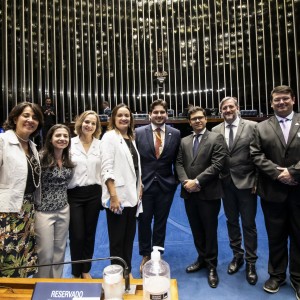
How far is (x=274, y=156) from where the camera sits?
2.10 meters

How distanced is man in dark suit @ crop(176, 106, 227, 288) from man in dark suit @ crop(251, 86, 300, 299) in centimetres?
34

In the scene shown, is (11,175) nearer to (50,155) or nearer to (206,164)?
(50,155)

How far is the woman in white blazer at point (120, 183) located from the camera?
203cm


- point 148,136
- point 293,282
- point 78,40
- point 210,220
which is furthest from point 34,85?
point 293,282

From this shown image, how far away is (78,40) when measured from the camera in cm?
1100

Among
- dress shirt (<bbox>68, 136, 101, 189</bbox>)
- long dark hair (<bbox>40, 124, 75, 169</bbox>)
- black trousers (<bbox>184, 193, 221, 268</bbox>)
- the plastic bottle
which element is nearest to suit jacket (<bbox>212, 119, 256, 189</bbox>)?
black trousers (<bbox>184, 193, 221, 268</bbox>)

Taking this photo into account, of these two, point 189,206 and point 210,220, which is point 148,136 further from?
point 210,220

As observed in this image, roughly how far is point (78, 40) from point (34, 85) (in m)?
2.63

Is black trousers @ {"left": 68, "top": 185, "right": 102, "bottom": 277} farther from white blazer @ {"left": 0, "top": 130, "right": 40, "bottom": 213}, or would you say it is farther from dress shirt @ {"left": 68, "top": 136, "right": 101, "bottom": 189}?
white blazer @ {"left": 0, "top": 130, "right": 40, "bottom": 213}

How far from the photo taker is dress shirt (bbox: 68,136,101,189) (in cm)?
218

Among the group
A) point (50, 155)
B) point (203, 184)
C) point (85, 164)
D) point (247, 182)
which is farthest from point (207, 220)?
point (50, 155)

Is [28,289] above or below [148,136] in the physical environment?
below

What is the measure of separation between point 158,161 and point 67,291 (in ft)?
5.44

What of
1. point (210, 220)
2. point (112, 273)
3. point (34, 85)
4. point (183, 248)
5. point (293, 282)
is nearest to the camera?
point (112, 273)
